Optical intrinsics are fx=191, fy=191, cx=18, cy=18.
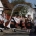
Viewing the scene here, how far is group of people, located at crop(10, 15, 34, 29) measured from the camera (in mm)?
5594

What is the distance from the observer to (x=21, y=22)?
5613mm

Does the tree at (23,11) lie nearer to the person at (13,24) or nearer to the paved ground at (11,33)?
the person at (13,24)

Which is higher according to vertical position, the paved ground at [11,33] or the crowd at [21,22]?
the crowd at [21,22]

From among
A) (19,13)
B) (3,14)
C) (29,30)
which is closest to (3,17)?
(3,14)

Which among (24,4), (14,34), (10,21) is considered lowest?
(14,34)

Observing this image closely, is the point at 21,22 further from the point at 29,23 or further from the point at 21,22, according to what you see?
the point at 29,23

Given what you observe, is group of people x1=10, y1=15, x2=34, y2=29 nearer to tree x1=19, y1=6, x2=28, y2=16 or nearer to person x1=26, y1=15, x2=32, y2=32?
person x1=26, y1=15, x2=32, y2=32

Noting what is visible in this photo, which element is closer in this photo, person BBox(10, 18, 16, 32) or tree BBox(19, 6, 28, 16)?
tree BBox(19, 6, 28, 16)

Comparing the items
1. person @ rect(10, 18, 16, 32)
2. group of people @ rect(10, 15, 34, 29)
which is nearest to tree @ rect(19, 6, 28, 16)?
group of people @ rect(10, 15, 34, 29)

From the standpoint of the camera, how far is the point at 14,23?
5621 mm

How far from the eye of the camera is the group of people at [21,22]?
5594mm

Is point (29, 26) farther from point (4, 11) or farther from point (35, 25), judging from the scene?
point (4, 11)

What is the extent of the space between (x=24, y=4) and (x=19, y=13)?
0.30m

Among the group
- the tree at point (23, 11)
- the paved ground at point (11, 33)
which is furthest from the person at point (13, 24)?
the tree at point (23, 11)
